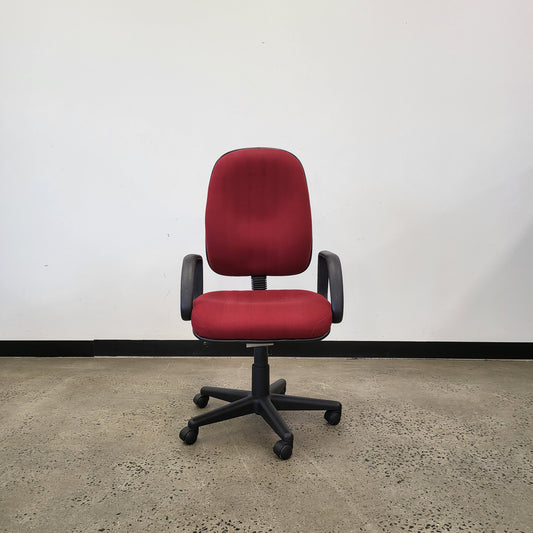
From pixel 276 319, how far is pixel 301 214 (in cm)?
53

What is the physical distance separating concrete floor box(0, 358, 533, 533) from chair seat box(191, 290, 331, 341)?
0.44 metres

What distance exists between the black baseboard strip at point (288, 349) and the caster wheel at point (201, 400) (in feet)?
2.31

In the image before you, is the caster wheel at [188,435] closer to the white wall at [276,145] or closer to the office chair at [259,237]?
the office chair at [259,237]

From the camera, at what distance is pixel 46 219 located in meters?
2.31

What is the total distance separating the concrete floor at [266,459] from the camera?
100 cm

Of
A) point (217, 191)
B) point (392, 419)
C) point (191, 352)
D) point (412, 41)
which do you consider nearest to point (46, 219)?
point (191, 352)

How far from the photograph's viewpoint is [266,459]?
126 cm

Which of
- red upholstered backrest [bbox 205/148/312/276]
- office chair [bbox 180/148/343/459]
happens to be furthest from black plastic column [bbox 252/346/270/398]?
red upholstered backrest [bbox 205/148/312/276]

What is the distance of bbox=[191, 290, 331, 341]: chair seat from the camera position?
117 cm

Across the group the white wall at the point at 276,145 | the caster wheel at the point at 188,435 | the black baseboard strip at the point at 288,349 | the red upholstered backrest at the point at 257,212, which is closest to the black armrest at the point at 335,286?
the red upholstered backrest at the point at 257,212

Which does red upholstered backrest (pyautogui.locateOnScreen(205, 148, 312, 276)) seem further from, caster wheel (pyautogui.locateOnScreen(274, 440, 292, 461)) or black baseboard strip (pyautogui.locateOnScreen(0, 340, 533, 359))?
black baseboard strip (pyautogui.locateOnScreen(0, 340, 533, 359))

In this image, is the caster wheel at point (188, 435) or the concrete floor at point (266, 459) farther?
the caster wheel at point (188, 435)

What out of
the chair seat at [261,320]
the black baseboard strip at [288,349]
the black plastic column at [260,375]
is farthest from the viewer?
the black baseboard strip at [288,349]

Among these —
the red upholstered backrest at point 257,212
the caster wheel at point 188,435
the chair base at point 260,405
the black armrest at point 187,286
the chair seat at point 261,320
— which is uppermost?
the red upholstered backrest at point 257,212
